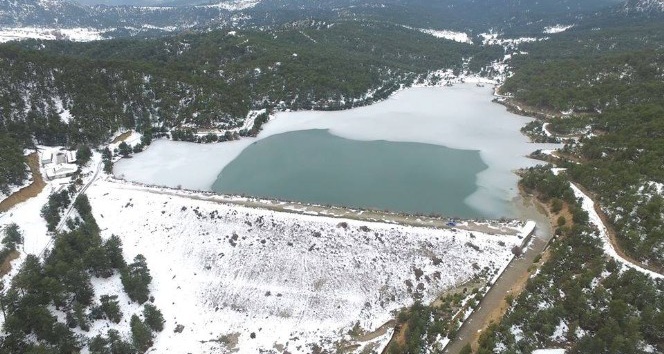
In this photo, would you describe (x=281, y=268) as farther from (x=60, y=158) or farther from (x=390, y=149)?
(x=60, y=158)

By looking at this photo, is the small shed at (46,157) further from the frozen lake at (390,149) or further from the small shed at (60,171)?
the frozen lake at (390,149)

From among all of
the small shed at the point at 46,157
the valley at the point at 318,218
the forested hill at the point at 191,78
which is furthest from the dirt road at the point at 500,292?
the small shed at the point at 46,157

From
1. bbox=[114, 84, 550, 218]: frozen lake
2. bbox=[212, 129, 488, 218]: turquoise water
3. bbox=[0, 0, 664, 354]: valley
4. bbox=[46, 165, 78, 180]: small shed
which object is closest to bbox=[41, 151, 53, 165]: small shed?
bbox=[0, 0, 664, 354]: valley

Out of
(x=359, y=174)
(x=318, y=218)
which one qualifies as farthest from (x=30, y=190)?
(x=359, y=174)

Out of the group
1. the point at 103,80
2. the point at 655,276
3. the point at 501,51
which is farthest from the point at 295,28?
the point at 655,276

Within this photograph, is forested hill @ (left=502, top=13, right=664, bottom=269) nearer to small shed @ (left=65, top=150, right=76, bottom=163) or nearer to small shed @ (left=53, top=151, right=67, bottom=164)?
small shed @ (left=65, top=150, right=76, bottom=163)
